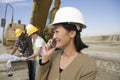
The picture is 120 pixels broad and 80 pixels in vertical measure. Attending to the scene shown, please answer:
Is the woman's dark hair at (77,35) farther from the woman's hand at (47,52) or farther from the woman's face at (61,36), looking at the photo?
the woman's hand at (47,52)

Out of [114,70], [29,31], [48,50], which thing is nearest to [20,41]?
[29,31]

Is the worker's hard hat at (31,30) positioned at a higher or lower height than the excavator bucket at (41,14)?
lower

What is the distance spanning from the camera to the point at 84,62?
2.67 m

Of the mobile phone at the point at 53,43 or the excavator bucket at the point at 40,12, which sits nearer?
the mobile phone at the point at 53,43

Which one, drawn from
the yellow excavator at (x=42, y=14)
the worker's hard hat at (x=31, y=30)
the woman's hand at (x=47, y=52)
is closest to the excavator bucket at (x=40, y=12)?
the yellow excavator at (x=42, y=14)

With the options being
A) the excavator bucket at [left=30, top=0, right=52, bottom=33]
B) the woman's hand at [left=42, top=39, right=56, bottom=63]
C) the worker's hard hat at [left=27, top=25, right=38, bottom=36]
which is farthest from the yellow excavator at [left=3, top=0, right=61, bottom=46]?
the woman's hand at [left=42, top=39, right=56, bottom=63]

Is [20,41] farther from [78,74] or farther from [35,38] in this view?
[78,74]

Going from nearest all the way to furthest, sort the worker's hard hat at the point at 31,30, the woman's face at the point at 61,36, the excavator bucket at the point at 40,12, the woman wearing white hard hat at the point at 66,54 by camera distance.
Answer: the woman wearing white hard hat at the point at 66,54, the woman's face at the point at 61,36, the worker's hard hat at the point at 31,30, the excavator bucket at the point at 40,12

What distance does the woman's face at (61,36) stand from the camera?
2770 mm

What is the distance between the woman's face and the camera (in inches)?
109

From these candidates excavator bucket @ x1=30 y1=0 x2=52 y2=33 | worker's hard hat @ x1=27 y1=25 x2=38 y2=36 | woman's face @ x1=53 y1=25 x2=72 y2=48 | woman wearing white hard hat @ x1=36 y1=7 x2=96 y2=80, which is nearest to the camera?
woman wearing white hard hat @ x1=36 y1=7 x2=96 y2=80

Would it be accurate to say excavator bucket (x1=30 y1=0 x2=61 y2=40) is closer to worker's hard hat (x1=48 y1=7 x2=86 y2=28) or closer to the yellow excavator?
the yellow excavator

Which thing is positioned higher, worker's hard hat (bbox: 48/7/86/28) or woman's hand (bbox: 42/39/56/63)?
worker's hard hat (bbox: 48/7/86/28)

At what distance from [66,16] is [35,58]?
3.76m
